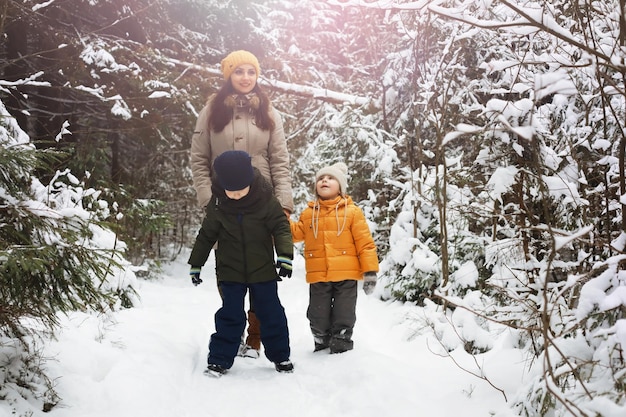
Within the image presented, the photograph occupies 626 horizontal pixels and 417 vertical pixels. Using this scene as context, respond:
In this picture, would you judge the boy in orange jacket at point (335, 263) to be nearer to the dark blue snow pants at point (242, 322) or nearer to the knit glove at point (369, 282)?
the dark blue snow pants at point (242, 322)

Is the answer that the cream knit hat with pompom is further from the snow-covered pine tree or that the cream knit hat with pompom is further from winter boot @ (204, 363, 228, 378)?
the snow-covered pine tree

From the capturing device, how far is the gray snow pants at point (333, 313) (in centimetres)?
413

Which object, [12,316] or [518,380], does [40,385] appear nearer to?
[12,316]

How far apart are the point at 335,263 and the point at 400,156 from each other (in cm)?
409

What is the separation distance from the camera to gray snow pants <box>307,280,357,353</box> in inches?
163

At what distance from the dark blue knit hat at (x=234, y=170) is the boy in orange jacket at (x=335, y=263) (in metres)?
0.97

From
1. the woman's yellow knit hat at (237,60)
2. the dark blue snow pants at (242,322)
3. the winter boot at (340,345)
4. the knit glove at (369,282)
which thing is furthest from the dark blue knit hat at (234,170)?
the knit glove at (369,282)

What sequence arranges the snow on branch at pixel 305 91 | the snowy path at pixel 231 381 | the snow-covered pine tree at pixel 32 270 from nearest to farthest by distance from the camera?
the snow-covered pine tree at pixel 32 270, the snowy path at pixel 231 381, the snow on branch at pixel 305 91

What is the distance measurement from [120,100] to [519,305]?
23.1ft

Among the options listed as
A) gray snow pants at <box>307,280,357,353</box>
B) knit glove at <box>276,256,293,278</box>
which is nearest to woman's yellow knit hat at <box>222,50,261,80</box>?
knit glove at <box>276,256,293,278</box>

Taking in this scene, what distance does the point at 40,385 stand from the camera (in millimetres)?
2775

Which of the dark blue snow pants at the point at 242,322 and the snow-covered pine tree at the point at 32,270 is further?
the dark blue snow pants at the point at 242,322

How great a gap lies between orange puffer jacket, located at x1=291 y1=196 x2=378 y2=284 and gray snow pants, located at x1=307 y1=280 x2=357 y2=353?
11cm

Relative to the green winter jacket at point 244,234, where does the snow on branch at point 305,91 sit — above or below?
above
